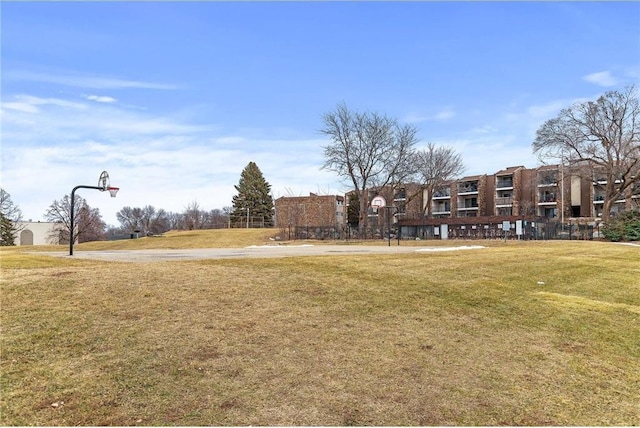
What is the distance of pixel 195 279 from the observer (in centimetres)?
853

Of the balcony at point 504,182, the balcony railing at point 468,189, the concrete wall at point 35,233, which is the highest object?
the balcony at point 504,182

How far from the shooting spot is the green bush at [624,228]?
130 ft

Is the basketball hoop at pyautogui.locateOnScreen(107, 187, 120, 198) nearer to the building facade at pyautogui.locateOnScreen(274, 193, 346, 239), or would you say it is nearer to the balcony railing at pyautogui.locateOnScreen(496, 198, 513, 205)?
the building facade at pyautogui.locateOnScreen(274, 193, 346, 239)

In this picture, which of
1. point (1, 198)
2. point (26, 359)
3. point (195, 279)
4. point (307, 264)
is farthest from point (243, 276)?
point (1, 198)

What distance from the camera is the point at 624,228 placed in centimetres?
4025

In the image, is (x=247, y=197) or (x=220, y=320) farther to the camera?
(x=247, y=197)

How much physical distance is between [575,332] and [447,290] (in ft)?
8.26

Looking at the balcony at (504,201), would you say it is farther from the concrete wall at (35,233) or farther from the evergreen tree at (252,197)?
the concrete wall at (35,233)

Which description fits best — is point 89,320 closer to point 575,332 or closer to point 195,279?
point 195,279

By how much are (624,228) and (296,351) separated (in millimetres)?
43930

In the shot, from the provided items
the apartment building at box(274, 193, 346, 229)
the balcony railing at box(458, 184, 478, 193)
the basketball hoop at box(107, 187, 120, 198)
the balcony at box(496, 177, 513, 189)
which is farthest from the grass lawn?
the balcony railing at box(458, 184, 478, 193)

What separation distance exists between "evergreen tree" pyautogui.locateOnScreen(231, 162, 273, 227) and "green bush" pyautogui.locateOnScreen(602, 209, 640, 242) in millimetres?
55242

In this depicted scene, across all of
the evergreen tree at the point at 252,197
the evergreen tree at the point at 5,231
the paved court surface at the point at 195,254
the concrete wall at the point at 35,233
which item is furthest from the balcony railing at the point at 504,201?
the concrete wall at the point at 35,233

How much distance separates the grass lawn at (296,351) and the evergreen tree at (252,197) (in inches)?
2975
